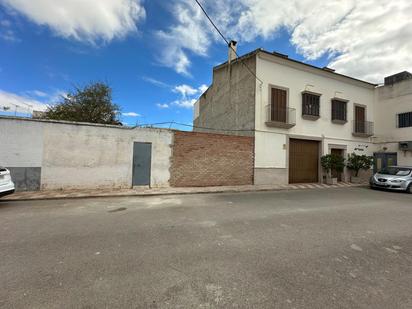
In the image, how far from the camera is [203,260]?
3.13 meters

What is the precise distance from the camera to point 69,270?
2.81 m

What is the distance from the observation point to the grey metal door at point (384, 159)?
1557 cm

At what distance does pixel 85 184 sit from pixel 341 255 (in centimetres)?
985

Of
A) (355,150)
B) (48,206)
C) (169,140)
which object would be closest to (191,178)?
(169,140)

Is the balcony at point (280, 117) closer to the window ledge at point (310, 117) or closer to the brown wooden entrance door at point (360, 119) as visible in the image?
the window ledge at point (310, 117)

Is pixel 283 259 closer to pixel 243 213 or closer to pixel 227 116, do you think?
pixel 243 213

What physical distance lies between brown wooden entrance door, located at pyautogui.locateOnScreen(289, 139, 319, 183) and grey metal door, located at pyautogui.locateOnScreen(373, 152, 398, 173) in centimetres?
584

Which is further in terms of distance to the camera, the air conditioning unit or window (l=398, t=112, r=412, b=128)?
window (l=398, t=112, r=412, b=128)

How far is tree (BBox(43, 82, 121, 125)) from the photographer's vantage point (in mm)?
16531

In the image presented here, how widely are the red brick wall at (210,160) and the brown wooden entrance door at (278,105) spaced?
216 cm

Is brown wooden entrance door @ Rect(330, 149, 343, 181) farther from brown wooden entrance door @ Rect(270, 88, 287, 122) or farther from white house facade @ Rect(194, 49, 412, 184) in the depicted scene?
brown wooden entrance door @ Rect(270, 88, 287, 122)

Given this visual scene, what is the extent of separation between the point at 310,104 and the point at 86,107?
56.2 ft

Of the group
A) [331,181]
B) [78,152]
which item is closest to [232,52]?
[331,181]

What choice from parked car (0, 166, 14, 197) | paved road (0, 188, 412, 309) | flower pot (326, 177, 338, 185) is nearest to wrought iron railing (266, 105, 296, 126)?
flower pot (326, 177, 338, 185)
